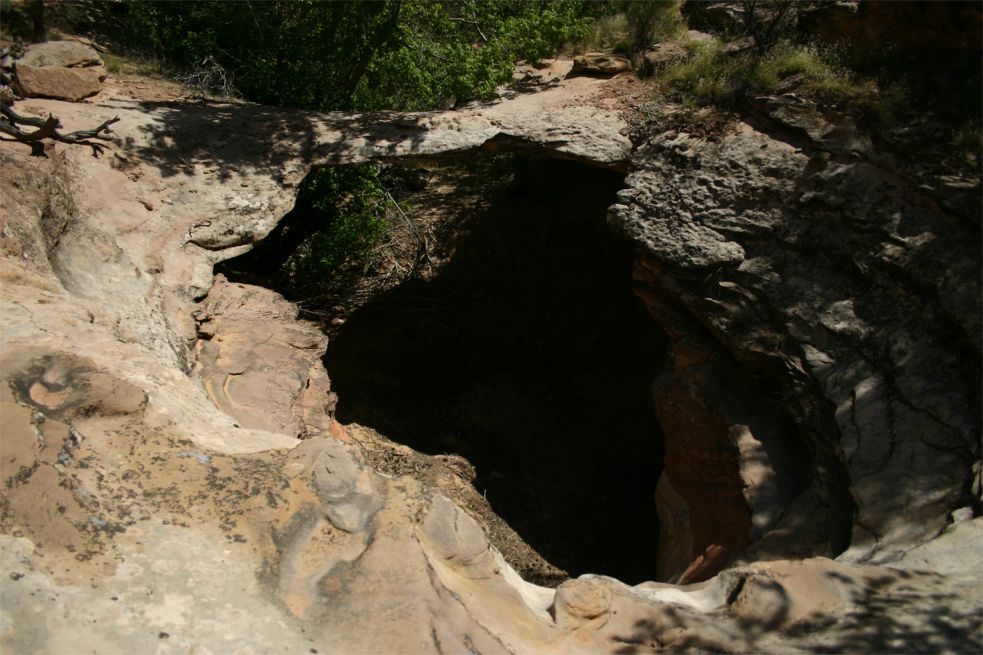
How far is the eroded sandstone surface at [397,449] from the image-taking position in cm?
332

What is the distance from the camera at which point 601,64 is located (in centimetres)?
830

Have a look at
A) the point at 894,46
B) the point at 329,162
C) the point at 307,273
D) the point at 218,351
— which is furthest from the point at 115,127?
the point at 894,46

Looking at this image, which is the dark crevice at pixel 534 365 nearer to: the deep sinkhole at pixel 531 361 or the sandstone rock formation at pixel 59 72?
the deep sinkhole at pixel 531 361

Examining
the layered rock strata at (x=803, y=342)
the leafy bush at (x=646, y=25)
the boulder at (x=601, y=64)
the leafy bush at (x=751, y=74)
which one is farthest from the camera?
the leafy bush at (x=646, y=25)

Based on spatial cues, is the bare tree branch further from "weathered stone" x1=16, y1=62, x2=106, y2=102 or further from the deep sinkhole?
the deep sinkhole

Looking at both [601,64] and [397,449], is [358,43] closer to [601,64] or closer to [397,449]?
[601,64]

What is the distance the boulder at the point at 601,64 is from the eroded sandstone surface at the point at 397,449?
0.40 feet

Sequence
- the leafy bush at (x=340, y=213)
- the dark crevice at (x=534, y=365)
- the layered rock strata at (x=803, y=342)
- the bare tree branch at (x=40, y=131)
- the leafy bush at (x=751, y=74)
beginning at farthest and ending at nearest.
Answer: the leafy bush at (x=340, y=213) < the dark crevice at (x=534, y=365) < the leafy bush at (x=751, y=74) < the bare tree branch at (x=40, y=131) < the layered rock strata at (x=803, y=342)

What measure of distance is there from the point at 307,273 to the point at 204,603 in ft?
24.0

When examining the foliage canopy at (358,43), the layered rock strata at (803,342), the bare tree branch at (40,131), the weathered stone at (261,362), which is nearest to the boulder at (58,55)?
the bare tree branch at (40,131)

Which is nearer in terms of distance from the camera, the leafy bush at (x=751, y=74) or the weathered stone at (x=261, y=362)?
the weathered stone at (x=261, y=362)

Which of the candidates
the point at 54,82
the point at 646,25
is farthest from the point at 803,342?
the point at 54,82

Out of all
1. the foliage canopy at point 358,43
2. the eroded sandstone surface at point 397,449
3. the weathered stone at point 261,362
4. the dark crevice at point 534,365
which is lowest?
the dark crevice at point 534,365

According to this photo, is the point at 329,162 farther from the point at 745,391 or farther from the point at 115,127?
the point at 745,391
